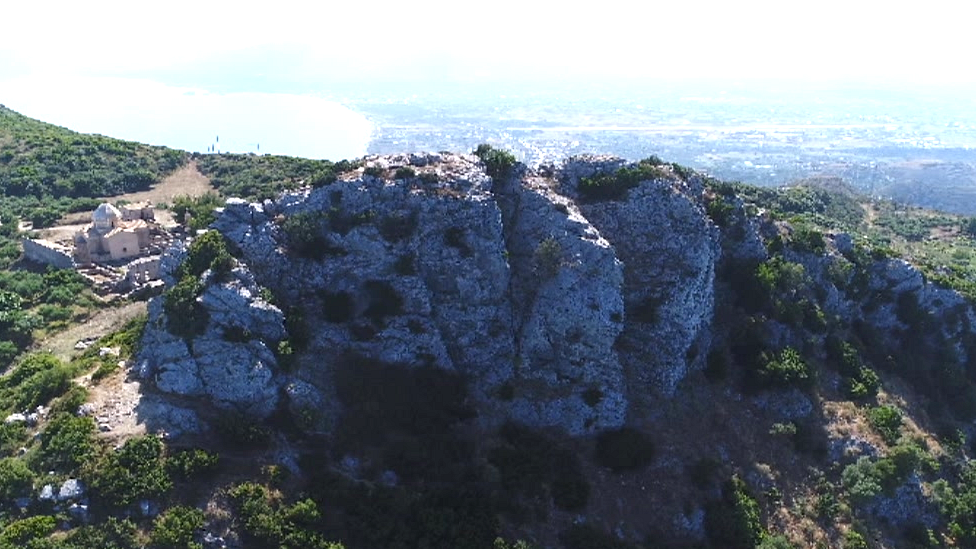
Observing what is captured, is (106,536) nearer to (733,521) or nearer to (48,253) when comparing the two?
(733,521)

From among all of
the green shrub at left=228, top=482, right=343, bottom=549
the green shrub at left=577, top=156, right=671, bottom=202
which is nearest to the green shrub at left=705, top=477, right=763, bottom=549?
the green shrub at left=228, top=482, right=343, bottom=549

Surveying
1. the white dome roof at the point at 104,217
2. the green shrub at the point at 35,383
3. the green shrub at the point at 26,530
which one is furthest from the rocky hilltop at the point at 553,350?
the white dome roof at the point at 104,217

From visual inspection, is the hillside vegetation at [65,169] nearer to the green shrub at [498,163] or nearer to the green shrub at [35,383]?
the green shrub at [35,383]

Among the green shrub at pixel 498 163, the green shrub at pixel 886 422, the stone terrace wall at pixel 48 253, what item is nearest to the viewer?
the green shrub at pixel 886 422

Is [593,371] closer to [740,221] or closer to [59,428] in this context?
[740,221]

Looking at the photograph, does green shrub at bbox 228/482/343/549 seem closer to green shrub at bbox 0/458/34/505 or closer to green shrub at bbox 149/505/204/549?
green shrub at bbox 149/505/204/549

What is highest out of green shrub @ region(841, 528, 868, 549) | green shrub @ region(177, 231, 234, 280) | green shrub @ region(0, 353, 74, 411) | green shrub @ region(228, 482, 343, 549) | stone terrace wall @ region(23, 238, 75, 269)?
Answer: green shrub @ region(177, 231, 234, 280)
